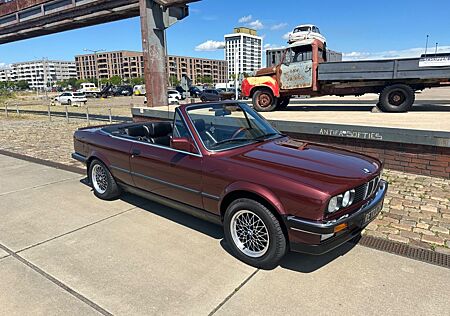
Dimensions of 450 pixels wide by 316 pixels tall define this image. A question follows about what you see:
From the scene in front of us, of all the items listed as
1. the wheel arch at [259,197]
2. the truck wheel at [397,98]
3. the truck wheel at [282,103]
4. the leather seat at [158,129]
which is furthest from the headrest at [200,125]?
the truck wheel at [282,103]

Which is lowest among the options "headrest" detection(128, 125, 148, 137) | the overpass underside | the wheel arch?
the wheel arch

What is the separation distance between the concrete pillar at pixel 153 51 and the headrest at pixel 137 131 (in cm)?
817

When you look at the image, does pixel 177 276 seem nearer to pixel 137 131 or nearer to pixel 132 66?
pixel 137 131

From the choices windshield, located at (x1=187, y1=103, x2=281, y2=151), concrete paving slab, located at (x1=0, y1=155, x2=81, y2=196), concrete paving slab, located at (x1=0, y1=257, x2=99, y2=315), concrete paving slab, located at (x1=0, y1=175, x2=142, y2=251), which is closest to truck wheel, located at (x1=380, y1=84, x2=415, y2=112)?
windshield, located at (x1=187, y1=103, x2=281, y2=151)

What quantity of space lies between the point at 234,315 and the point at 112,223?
2278 millimetres

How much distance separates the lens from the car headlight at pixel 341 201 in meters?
2.55

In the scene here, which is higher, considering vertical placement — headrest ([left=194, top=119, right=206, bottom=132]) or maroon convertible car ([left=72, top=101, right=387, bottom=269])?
headrest ([left=194, top=119, right=206, bottom=132])

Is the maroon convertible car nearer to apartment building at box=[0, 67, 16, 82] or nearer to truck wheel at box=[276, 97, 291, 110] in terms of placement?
truck wheel at box=[276, 97, 291, 110]

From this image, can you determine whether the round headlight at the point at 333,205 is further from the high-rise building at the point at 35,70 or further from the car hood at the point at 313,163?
the high-rise building at the point at 35,70

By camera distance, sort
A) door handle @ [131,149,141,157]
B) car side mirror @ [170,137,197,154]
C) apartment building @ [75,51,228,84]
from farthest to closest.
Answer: apartment building @ [75,51,228,84], door handle @ [131,149,141,157], car side mirror @ [170,137,197,154]

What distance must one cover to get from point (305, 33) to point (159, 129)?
8.39 m

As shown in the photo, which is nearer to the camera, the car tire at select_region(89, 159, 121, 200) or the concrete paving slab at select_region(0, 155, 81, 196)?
Answer: the car tire at select_region(89, 159, 121, 200)

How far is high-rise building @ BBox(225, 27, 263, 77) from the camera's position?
58031 mm

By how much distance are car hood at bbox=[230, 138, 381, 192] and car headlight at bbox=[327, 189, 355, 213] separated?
0.08m
